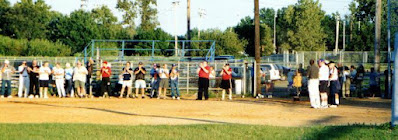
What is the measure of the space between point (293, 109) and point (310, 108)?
0.77 metres

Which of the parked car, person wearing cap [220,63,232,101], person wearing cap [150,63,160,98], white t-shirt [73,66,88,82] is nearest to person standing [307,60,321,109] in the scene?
person wearing cap [220,63,232,101]

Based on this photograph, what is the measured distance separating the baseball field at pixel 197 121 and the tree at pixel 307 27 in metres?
44.9

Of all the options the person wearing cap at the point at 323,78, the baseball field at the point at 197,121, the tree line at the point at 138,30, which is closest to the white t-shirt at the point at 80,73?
the baseball field at the point at 197,121

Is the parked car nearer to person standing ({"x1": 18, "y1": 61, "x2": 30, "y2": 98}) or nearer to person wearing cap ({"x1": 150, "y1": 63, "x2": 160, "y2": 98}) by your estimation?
person wearing cap ({"x1": 150, "y1": 63, "x2": 160, "y2": 98})

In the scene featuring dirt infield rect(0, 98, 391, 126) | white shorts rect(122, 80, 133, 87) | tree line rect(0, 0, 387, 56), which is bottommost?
dirt infield rect(0, 98, 391, 126)

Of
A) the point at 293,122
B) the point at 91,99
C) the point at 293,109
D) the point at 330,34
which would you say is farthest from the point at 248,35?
the point at 293,122

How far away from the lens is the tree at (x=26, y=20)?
8294cm

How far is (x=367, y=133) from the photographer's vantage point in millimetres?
12305

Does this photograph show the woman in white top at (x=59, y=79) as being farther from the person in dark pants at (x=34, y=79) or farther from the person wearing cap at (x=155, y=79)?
the person wearing cap at (x=155, y=79)

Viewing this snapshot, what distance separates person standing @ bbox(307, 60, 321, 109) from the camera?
20484 mm

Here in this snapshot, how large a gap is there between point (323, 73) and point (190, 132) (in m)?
9.42

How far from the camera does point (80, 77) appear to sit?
2680 cm

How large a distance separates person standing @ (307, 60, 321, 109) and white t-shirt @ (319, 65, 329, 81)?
19cm

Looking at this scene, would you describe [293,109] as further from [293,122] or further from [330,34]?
[330,34]
